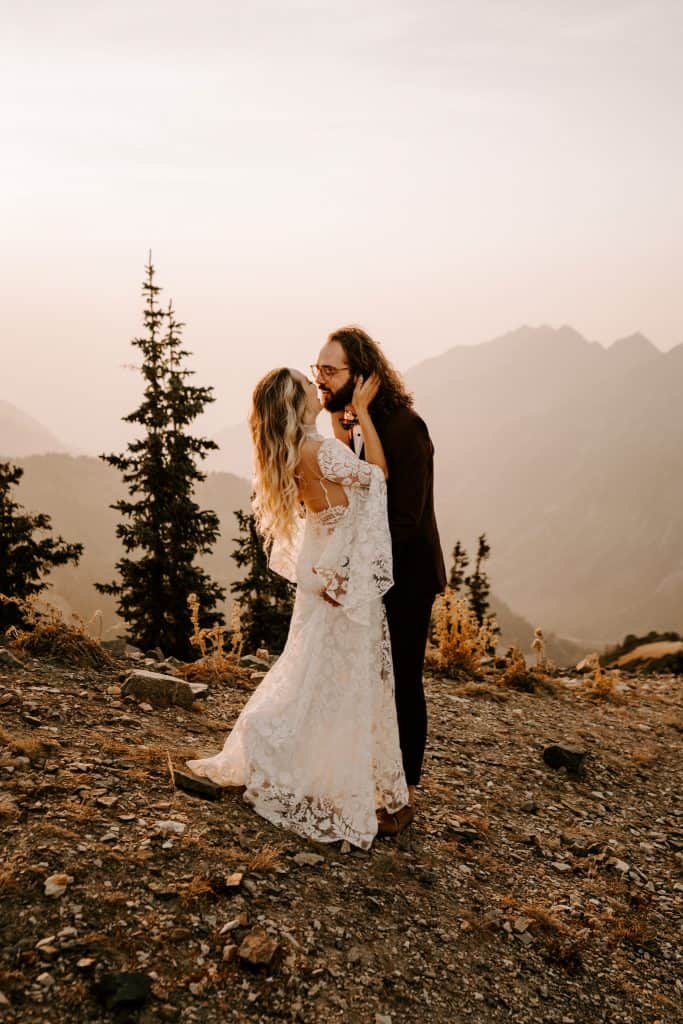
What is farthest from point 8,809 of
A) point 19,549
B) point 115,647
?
point 19,549

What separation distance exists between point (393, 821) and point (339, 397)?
290 cm

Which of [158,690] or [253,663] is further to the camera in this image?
[253,663]

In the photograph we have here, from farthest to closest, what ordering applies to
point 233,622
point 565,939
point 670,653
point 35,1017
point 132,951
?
point 670,653, point 233,622, point 565,939, point 132,951, point 35,1017

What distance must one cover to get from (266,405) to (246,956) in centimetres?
296

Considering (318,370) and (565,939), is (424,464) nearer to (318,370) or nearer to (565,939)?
(318,370)

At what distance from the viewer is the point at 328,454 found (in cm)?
446

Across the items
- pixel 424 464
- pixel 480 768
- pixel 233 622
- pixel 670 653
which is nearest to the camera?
pixel 424 464

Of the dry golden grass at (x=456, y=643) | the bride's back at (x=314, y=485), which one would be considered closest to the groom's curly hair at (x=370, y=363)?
the bride's back at (x=314, y=485)

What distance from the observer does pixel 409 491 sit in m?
4.69

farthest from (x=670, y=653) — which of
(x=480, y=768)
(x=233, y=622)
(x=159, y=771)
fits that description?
(x=159, y=771)

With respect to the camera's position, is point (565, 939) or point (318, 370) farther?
point (318, 370)

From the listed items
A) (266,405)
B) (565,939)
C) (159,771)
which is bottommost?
(565,939)

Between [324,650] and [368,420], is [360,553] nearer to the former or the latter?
[324,650]

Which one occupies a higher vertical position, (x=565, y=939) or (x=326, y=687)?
(x=326, y=687)
